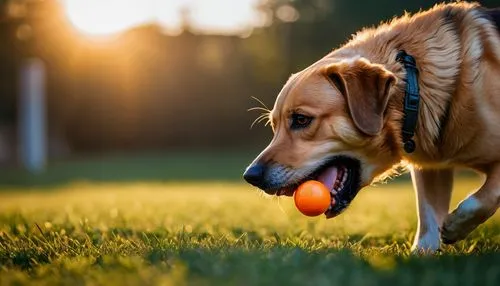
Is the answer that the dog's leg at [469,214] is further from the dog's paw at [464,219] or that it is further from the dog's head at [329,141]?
the dog's head at [329,141]

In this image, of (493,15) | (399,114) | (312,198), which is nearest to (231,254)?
(312,198)

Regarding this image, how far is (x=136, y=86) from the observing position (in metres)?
25.8

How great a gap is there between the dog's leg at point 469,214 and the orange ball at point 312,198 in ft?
2.41

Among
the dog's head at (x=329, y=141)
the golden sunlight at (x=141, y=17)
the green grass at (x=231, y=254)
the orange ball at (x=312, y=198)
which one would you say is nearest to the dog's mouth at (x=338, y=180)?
the dog's head at (x=329, y=141)

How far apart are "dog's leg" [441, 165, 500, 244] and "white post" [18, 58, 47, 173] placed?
1890 centimetres

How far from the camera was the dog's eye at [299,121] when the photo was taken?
446 centimetres

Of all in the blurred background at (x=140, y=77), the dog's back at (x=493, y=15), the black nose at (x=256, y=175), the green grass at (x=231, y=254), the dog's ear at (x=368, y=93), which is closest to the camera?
the green grass at (x=231, y=254)

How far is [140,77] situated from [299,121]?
22.1 metres

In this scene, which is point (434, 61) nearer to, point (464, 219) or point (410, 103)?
point (410, 103)

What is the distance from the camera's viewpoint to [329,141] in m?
4.41

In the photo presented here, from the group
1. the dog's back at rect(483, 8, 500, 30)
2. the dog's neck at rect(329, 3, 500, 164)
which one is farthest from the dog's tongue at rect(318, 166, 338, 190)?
the dog's back at rect(483, 8, 500, 30)

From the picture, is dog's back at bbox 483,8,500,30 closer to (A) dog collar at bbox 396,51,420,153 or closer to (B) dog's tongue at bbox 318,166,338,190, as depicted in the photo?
(A) dog collar at bbox 396,51,420,153

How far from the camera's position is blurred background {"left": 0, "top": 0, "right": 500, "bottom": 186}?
80.4ft

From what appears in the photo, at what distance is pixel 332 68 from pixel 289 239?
113cm
